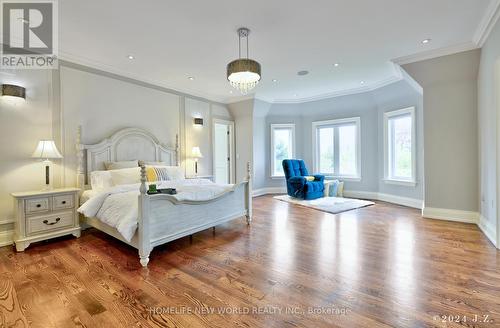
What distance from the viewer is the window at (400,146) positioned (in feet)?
17.0

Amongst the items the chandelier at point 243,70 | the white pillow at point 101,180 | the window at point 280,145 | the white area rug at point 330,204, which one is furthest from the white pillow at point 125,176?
the window at point 280,145

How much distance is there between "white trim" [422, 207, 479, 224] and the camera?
3.84 metres

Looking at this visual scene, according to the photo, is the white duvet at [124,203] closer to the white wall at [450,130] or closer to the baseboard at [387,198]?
the white wall at [450,130]

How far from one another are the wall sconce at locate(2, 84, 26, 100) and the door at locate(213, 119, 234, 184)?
3722 mm

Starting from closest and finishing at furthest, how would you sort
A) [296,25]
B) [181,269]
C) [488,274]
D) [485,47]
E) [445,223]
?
1. [488,274]
2. [181,269]
3. [296,25]
4. [485,47]
5. [445,223]

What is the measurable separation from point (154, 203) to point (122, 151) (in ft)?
7.05

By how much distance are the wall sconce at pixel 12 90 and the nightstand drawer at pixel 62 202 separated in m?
1.42

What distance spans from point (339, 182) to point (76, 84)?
239 inches

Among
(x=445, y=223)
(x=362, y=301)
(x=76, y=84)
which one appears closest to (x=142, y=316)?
(x=362, y=301)

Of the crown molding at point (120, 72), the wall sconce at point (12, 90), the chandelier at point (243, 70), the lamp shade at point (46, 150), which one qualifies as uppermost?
the crown molding at point (120, 72)

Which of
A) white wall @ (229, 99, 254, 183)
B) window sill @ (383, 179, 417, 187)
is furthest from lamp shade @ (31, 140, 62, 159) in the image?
window sill @ (383, 179, 417, 187)

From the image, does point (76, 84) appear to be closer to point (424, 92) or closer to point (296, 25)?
point (296, 25)

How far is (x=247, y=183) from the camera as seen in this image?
398 cm

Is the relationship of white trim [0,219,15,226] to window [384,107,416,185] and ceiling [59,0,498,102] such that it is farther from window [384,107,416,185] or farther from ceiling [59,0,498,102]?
window [384,107,416,185]
